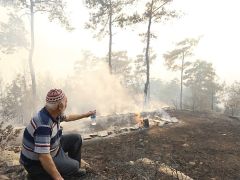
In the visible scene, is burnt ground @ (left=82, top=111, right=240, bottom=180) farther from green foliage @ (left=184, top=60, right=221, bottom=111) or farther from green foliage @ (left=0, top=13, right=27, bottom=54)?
green foliage @ (left=184, top=60, right=221, bottom=111)

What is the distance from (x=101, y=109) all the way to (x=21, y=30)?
13456mm

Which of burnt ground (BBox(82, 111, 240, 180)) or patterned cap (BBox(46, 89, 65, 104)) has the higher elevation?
patterned cap (BBox(46, 89, 65, 104))

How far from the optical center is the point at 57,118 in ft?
14.5

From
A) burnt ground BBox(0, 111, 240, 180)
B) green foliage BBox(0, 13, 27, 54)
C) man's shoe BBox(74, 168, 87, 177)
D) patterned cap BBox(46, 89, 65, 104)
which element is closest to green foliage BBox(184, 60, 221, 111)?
green foliage BBox(0, 13, 27, 54)

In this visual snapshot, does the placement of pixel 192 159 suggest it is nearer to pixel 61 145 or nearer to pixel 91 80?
pixel 61 145

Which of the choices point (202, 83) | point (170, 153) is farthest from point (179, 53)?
point (170, 153)

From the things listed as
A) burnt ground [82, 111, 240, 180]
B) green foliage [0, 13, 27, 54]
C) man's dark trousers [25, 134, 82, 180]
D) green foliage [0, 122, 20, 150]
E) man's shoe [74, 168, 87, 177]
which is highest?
green foliage [0, 13, 27, 54]

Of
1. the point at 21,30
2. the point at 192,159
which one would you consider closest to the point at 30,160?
the point at 192,159

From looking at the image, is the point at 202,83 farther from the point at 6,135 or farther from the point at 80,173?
the point at 80,173

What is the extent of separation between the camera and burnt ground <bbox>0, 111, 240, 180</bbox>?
21.4 ft

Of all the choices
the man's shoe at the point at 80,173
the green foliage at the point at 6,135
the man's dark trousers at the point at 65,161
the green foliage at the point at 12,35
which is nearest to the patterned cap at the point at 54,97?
the man's dark trousers at the point at 65,161

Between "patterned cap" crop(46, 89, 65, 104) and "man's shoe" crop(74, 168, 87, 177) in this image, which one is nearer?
"patterned cap" crop(46, 89, 65, 104)

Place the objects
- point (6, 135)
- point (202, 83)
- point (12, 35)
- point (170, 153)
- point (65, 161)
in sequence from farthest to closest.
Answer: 1. point (202, 83)
2. point (12, 35)
3. point (170, 153)
4. point (6, 135)
5. point (65, 161)

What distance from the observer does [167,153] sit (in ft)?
30.2
